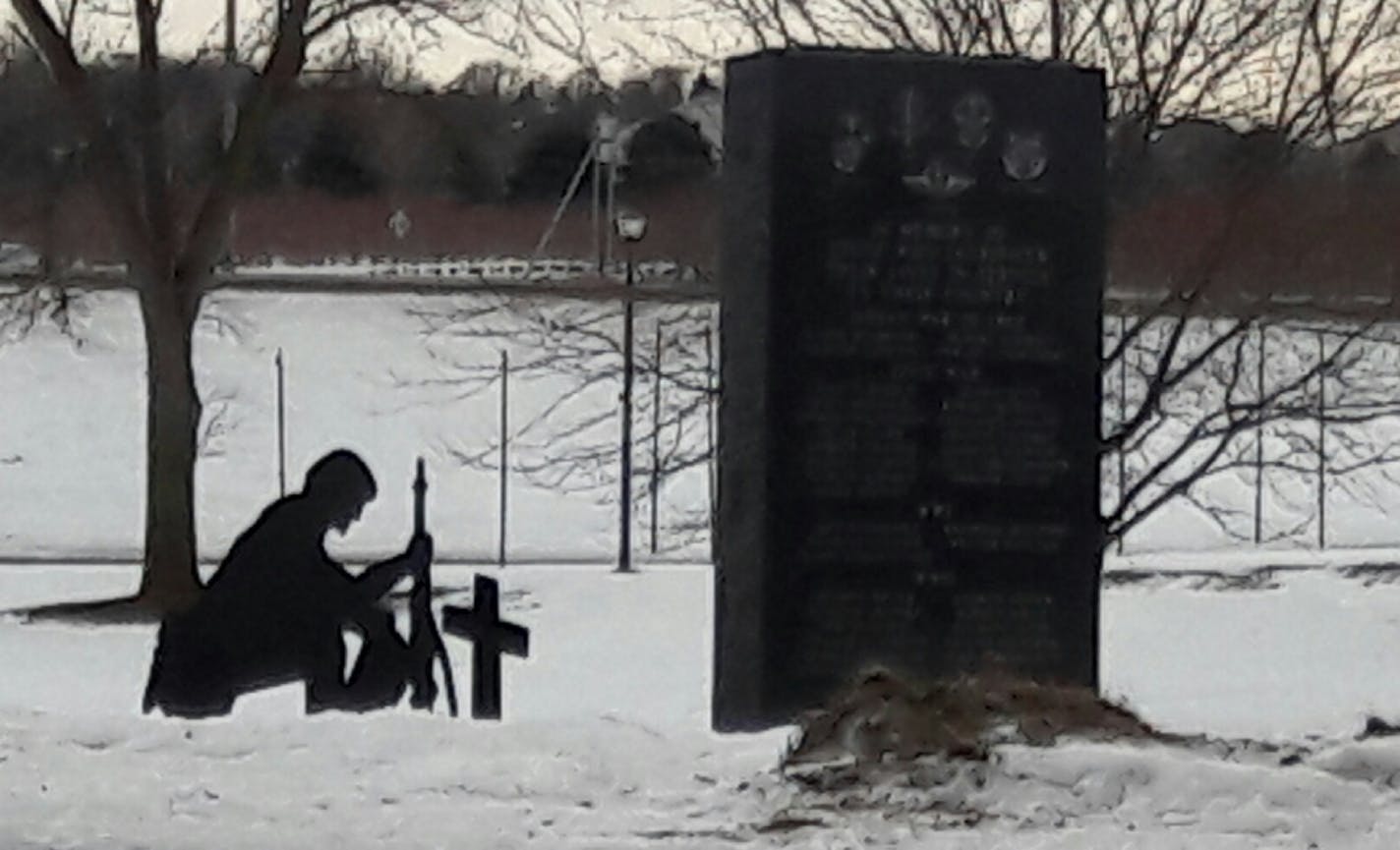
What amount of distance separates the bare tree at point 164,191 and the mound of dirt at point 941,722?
12.3 m

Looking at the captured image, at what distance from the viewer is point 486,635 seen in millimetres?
11094

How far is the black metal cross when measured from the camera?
10992mm

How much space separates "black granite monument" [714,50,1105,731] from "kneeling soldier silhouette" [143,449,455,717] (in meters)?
1.51

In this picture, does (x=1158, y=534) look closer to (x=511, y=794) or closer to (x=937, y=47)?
(x=937, y=47)

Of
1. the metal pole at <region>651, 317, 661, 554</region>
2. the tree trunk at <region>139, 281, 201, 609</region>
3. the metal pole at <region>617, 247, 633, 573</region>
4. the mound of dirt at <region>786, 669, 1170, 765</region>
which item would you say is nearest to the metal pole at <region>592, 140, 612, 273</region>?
the metal pole at <region>651, 317, 661, 554</region>

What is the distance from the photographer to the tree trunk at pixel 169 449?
20.8m

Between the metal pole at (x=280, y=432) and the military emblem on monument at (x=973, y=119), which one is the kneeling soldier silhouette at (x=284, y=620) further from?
the metal pole at (x=280, y=432)

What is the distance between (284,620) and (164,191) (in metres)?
11.0

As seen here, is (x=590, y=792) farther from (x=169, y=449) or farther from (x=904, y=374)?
(x=169, y=449)

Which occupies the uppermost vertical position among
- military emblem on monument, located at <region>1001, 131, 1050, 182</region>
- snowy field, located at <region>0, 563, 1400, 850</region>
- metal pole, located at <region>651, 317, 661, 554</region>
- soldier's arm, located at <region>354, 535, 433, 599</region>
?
military emblem on monument, located at <region>1001, 131, 1050, 182</region>

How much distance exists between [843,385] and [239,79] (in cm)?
1418

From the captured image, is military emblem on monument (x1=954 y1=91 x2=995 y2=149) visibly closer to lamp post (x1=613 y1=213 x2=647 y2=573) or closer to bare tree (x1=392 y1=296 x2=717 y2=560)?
bare tree (x1=392 y1=296 x2=717 y2=560)

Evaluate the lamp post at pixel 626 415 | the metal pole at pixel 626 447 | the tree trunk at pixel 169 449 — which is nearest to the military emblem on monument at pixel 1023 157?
the metal pole at pixel 626 447

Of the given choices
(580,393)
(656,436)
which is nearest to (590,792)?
(656,436)
